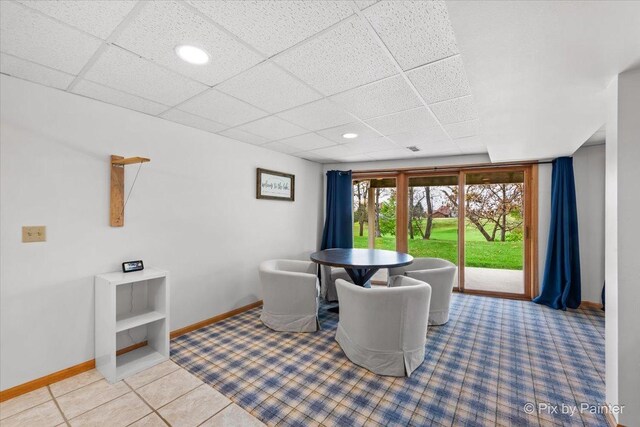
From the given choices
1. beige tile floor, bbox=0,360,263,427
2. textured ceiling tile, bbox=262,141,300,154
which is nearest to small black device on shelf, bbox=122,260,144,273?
beige tile floor, bbox=0,360,263,427

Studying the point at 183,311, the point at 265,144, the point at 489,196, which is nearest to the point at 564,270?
the point at 489,196

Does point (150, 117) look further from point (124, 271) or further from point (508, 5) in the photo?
point (508, 5)

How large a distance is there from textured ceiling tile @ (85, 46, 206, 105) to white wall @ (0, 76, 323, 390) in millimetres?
507

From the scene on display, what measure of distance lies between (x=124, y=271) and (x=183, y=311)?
84cm

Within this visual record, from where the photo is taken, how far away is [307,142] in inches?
146

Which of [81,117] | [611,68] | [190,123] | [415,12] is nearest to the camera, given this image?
[415,12]

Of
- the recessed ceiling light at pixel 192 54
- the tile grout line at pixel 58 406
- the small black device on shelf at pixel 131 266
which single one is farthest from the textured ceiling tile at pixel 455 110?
the tile grout line at pixel 58 406

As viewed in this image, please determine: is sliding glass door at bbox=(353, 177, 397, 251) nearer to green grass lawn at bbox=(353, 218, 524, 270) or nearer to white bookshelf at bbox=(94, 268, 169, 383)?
green grass lawn at bbox=(353, 218, 524, 270)

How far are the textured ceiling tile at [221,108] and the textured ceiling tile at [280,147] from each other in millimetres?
916

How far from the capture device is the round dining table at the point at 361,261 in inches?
119

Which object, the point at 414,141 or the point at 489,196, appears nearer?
the point at 414,141

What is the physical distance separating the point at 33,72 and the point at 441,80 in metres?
2.86

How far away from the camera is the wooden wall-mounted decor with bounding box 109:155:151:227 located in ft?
8.11

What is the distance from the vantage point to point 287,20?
4.51 feet
